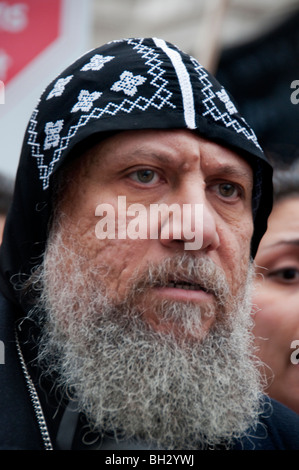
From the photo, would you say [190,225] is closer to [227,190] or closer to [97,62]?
[227,190]

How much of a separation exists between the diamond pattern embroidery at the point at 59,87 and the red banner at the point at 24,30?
6.24ft

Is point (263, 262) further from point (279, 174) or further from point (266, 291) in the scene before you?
point (279, 174)

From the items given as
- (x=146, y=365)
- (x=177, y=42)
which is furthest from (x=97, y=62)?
(x=177, y=42)

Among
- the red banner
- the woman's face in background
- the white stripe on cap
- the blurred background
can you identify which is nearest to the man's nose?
the white stripe on cap

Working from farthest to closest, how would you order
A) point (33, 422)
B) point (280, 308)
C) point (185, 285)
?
point (280, 308) < point (185, 285) < point (33, 422)

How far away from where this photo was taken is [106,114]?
2.53m

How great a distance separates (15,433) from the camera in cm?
224

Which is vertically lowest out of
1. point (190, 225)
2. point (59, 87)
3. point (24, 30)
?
point (190, 225)

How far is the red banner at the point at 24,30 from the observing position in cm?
458

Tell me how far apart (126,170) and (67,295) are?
0.52 metres

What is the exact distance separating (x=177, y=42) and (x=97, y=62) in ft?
21.3

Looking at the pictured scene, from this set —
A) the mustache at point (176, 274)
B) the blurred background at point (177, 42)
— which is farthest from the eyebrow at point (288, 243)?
the mustache at point (176, 274)

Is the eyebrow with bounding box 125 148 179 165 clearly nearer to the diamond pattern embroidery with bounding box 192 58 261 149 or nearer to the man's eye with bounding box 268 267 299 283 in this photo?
the diamond pattern embroidery with bounding box 192 58 261 149

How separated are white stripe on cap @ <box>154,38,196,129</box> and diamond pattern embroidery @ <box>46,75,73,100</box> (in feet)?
1.32
